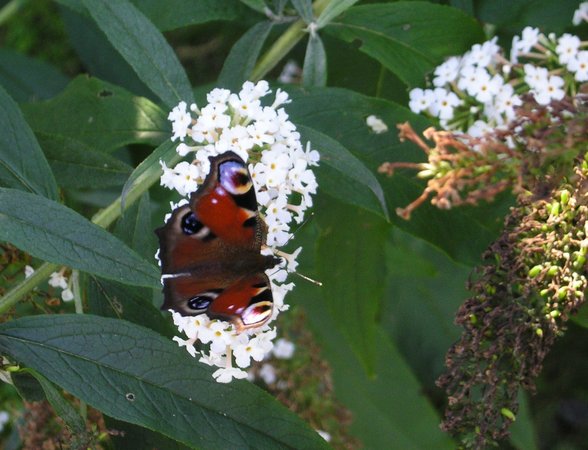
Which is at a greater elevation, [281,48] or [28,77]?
[281,48]

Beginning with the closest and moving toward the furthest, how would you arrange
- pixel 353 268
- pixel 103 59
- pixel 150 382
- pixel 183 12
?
1. pixel 150 382
2. pixel 183 12
3. pixel 353 268
4. pixel 103 59

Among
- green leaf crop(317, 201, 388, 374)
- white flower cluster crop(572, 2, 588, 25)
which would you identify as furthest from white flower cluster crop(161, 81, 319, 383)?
white flower cluster crop(572, 2, 588, 25)

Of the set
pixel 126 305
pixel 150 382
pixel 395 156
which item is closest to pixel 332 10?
pixel 395 156

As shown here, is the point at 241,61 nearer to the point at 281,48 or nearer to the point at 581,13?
the point at 281,48

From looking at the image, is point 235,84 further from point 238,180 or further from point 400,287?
point 400,287

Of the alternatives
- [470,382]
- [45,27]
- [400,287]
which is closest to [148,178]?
[470,382]

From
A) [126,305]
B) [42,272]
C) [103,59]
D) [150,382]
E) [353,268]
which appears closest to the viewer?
[150,382]

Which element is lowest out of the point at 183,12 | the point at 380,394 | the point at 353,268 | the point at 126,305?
the point at 380,394

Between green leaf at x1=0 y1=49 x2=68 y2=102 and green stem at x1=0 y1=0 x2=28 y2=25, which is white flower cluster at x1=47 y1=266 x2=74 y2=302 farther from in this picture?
green stem at x1=0 y1=0 x2=28 y2=25

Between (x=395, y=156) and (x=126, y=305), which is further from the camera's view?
(x=395, y=156)
